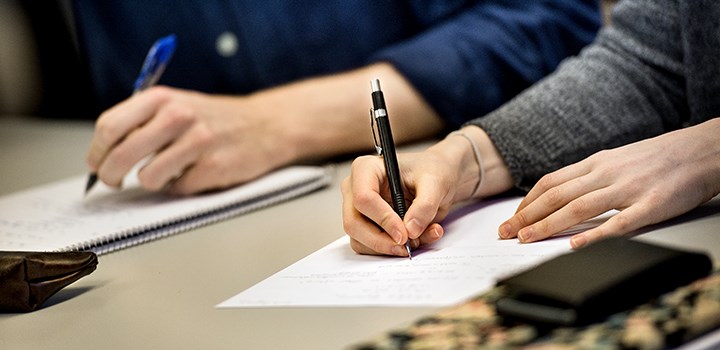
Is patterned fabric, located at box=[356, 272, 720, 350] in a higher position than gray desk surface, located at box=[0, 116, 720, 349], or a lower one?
higher

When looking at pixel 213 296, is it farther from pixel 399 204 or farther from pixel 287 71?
pixel 287 71

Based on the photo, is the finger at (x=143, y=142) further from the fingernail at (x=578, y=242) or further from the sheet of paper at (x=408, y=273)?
the fingernail at (x=578, y=242)

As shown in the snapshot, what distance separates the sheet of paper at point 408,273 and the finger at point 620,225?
0.05 ft

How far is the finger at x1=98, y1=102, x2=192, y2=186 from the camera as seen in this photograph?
119cm

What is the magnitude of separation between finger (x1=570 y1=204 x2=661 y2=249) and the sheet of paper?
→ 0.02m

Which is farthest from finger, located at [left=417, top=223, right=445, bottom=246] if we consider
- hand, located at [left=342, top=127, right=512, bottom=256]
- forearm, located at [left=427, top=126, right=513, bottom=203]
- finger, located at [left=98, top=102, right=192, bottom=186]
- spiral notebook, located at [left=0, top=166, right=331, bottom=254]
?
finger, located at [left=98, top=102, right=192, bottom=186]

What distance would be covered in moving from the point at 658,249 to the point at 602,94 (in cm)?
45

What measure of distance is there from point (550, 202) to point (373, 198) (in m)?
0.15

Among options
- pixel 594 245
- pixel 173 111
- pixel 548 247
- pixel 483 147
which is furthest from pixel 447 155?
pixel 173 111

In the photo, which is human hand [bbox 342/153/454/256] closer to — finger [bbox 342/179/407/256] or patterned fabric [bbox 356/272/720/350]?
finger [bbox 342/179/407/256]

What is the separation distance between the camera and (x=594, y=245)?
2.17ft

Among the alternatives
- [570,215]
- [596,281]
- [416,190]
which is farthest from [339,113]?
[596,281]

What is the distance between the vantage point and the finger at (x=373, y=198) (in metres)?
0.82

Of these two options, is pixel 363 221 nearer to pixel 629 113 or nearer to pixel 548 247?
pixel 548 247
